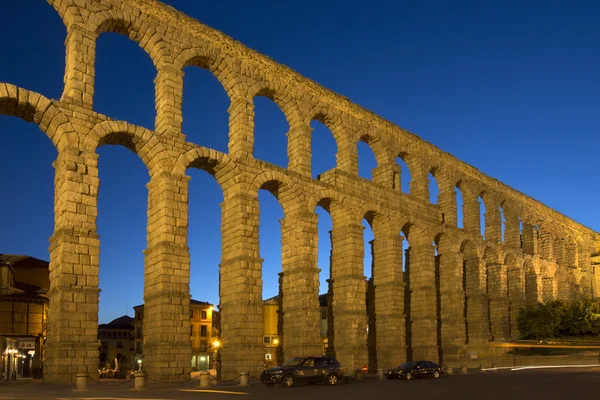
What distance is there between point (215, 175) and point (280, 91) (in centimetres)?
741

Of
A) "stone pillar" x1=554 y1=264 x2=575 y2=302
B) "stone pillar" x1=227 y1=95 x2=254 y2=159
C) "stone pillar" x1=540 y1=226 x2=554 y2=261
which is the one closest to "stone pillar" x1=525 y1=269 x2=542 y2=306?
"stone pillar" x1=540 y1=226 x2=554 y2=261

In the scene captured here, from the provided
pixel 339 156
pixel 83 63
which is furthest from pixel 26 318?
pixel 339 156

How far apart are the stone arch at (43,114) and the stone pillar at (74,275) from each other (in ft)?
2.21

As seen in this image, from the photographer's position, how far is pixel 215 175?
3406 centimetres

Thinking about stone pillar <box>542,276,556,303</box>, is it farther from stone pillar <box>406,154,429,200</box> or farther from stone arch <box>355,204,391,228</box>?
stone arch <box>355,204,391,228</box>

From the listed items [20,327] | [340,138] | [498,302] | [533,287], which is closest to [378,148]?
[340,138]

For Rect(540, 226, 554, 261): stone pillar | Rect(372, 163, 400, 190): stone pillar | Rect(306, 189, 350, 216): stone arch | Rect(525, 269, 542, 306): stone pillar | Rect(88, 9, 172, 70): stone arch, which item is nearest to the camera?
Rect(88, 9, 172, 70): stone arch

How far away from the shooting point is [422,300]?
146 feet

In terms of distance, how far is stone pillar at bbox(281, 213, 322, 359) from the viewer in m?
34.7

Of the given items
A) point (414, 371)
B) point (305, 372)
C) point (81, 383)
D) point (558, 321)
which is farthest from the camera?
point (558, 321)

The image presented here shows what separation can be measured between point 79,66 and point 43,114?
9.94 feet

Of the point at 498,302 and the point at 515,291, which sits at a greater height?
the point at 515,291

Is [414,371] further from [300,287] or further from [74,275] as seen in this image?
[74,275]

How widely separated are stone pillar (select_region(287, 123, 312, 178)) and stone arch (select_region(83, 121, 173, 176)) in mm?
9529
